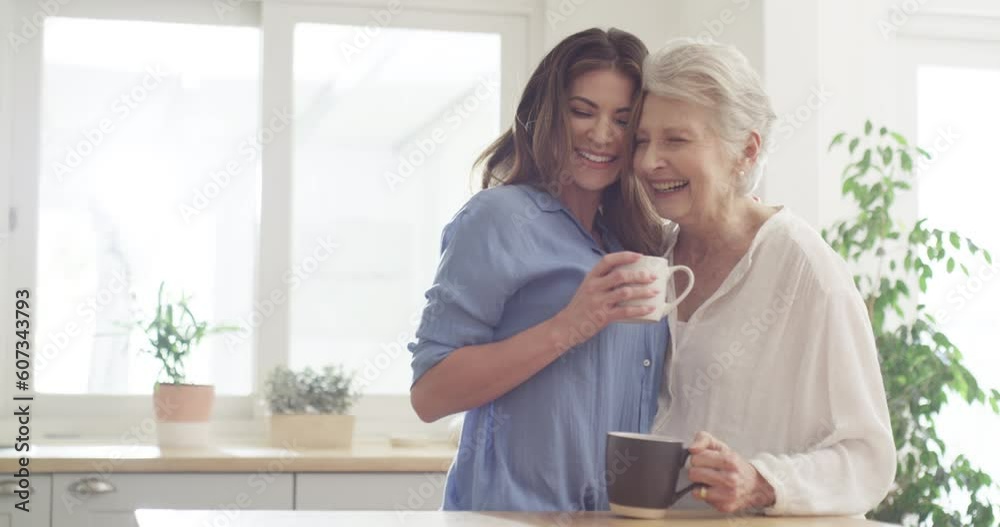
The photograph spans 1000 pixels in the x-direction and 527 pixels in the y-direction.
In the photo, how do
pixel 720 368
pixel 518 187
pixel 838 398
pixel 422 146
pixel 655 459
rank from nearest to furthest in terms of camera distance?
pixel 655 459
pixel 838 398
pixel 720 368
pixel 518 187
pixel 422 146

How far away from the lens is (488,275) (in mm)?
1619

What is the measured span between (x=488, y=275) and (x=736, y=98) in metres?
0.41

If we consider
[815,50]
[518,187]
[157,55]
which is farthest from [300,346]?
[518,187]

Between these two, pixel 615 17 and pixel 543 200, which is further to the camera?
pixel 615 17


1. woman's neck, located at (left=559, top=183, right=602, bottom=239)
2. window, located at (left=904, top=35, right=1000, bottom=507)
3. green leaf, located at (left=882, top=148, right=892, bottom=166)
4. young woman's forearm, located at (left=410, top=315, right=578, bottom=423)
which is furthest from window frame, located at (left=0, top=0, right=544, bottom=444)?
young woman's forearm, located at (left=410, top=315, right=578, bottom=423)

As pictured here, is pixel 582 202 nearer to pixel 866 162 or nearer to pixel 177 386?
pixel 866 162

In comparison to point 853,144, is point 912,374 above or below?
A: below

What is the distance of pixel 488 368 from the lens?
1.56 m

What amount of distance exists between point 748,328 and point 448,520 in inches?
18.9

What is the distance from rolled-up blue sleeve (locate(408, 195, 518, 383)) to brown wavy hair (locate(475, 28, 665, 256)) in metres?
0.15

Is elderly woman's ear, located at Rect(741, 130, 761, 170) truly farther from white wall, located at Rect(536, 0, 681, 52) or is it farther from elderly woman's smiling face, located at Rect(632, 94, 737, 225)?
white wall, located at Rect(536, 0, 681, 52)

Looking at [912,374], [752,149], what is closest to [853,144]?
[912,374]

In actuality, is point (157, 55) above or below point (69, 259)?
above

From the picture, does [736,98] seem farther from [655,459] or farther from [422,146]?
[422,146]
